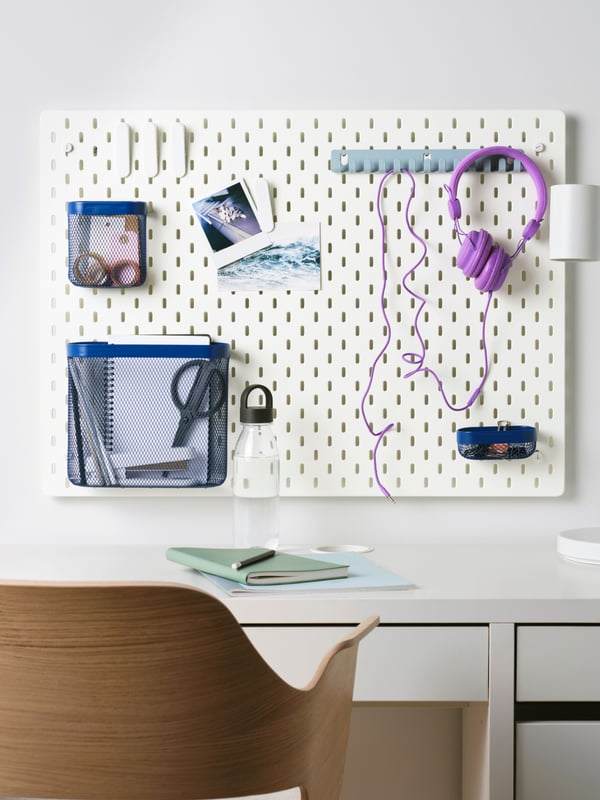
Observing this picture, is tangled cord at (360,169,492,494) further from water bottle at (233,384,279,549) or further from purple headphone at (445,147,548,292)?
water bottle at (233,384,279,549)

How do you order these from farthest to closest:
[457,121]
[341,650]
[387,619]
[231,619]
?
[457,121] → [387,619] → [341,650] → [231,619]

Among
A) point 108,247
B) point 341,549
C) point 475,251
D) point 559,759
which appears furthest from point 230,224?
point 559,759

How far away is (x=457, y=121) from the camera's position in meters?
1.70

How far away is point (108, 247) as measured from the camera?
66.2 inches

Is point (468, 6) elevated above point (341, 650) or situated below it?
above

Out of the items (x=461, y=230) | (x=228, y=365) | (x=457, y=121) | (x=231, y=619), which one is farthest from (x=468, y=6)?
(x=231, y=619)

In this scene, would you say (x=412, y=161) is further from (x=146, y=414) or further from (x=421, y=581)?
(x=421, y=581)

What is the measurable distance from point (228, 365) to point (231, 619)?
88 centimetres

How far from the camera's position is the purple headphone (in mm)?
1647

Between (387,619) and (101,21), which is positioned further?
(101,21)

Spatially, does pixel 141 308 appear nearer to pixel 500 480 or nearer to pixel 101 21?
pixel 101 21

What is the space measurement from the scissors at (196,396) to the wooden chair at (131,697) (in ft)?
2.53

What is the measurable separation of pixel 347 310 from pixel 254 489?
0.37 meters

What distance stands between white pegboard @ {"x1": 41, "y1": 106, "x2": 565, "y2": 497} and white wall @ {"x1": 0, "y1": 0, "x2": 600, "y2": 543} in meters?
0.05
